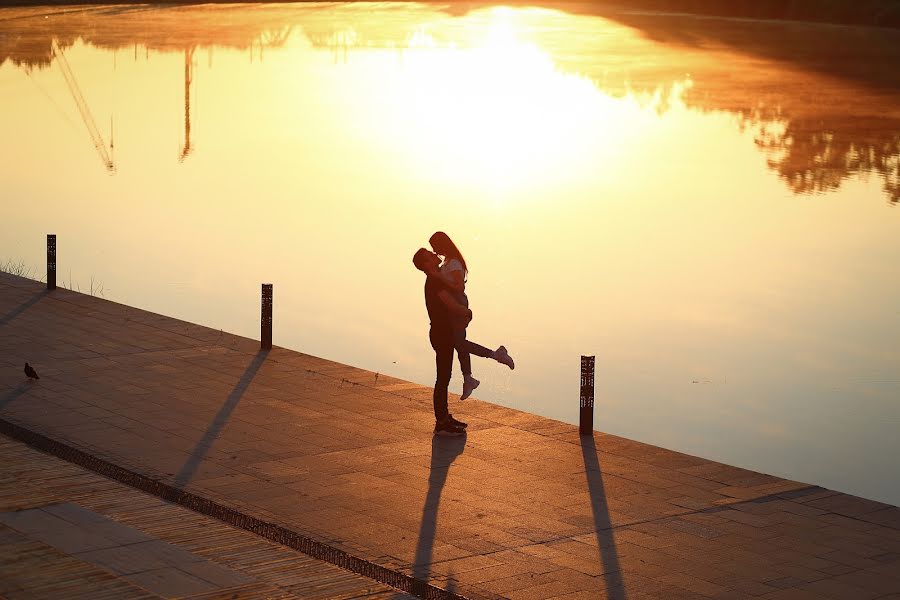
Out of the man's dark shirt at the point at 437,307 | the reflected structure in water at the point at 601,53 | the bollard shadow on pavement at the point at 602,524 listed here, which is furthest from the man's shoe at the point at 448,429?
the reflected structure in water at the point at 601,53

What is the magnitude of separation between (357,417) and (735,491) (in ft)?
12.2

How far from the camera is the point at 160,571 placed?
9.20 m

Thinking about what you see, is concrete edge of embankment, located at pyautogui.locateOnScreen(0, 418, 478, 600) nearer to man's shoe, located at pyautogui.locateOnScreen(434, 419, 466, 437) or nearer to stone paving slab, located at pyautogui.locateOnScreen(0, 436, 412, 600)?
stone paving slab, located at pyautogui.locateOnScreen(0, 436, 412, 600)

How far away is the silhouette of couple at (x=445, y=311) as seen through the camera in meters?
12.9

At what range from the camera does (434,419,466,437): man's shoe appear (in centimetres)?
1320

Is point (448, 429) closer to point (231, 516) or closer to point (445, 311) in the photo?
point (445, 311)

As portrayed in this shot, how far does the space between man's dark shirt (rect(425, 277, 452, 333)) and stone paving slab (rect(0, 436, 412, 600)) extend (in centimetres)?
316

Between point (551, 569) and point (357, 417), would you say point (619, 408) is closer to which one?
point (357, 417)

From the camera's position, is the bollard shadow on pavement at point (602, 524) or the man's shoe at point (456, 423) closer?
the bollard shadow on pavement at point (602, 524)

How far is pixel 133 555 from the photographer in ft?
31.1

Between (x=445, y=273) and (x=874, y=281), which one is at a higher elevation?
(x=445, y=273)

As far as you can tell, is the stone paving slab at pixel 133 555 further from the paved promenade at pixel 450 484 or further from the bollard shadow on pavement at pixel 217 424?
the bollard shadow on pavement at pixel 217 424

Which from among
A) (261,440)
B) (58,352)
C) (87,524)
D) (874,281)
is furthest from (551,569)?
(874,281)

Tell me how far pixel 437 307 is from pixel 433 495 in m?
2.09
